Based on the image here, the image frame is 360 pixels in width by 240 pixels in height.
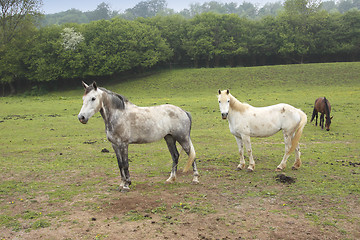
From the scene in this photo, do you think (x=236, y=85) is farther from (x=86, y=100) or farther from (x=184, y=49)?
(x=86, y=100)

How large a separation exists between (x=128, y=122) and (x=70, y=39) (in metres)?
49.3

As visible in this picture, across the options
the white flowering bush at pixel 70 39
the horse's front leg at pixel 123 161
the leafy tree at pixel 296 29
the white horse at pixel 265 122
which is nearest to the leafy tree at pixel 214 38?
the leafy tree at pixel 296 29

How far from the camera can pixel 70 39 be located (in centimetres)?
5225

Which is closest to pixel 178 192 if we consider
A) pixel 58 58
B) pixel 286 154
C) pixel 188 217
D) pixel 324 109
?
pixel 188 217

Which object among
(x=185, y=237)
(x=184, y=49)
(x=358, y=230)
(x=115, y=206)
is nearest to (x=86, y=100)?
(x=115, y=206)

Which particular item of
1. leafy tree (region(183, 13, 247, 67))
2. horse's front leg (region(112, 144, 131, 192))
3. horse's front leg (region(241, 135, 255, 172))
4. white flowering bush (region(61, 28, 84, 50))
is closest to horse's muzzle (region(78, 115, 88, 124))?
horse's front leg (region(112, 144, 131, 192))

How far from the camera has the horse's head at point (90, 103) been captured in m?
7.62

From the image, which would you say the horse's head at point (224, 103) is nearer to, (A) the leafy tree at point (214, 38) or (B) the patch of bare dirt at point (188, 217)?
(B) the patch of bare dirt at point (188, 217)

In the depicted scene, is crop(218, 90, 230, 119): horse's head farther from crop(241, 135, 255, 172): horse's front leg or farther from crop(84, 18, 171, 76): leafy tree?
crop(84, 18, 171, 76): leafy tree

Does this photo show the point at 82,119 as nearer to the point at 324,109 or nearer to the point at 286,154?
the point at 286,154

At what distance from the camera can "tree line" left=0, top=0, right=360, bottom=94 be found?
5200 centimetres

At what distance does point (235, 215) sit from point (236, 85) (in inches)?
1515

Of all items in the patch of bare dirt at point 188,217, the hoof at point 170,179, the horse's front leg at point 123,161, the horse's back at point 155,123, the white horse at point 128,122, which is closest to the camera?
the patch of bare dirt at point 188,217

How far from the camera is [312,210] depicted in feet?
22.5
